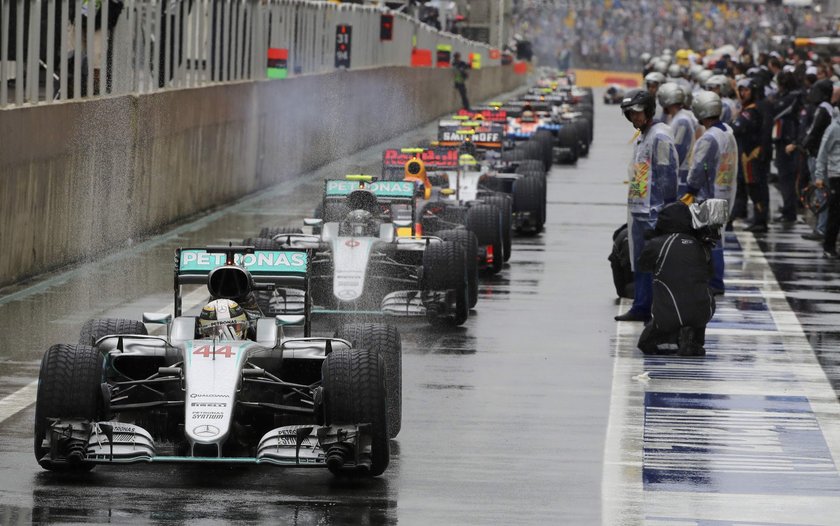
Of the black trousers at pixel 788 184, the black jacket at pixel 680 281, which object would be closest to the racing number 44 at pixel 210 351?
the black jacket at pixel 680 281

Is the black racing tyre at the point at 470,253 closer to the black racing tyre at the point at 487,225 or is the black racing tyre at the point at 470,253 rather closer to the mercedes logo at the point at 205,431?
the black racing tyre at the point at 487,225

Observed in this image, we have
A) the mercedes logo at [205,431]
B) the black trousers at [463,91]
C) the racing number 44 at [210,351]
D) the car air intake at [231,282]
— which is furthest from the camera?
the black trousers at [463,91]

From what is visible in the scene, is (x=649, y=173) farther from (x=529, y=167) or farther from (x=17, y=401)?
(x=529, y=167)

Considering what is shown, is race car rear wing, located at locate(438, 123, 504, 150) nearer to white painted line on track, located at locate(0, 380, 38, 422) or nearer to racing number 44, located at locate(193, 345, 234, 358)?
white painted line on track, located at locate(0, 380, 38, 422)

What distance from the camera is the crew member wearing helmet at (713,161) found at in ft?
54.2

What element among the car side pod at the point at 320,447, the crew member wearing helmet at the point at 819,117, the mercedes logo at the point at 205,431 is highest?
the crew member wearing helmet at the point at 819,117

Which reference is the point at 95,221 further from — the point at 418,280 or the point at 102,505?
the point at 102,505

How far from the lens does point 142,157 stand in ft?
72.5

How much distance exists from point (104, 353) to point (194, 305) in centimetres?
619

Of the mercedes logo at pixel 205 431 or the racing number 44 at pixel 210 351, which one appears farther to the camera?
Answer: the racing number 44 at pixel 210 351

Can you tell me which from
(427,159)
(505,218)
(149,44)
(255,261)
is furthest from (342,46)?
(255,261)

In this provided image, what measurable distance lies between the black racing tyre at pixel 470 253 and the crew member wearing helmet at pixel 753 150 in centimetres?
898

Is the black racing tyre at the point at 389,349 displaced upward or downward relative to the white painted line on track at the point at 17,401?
upward

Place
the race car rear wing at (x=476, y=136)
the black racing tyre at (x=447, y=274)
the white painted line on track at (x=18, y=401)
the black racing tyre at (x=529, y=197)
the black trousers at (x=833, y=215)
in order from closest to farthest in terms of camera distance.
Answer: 1. the white painted line on track at (x=18, y=401)
2. the black racing tyre at (x=447, y=274)
3. the black trousers at (x=833, y=215)
4. the black racing tyre at (x=529, y=197)
5. the race car rear wing at (x=476, y=136)
